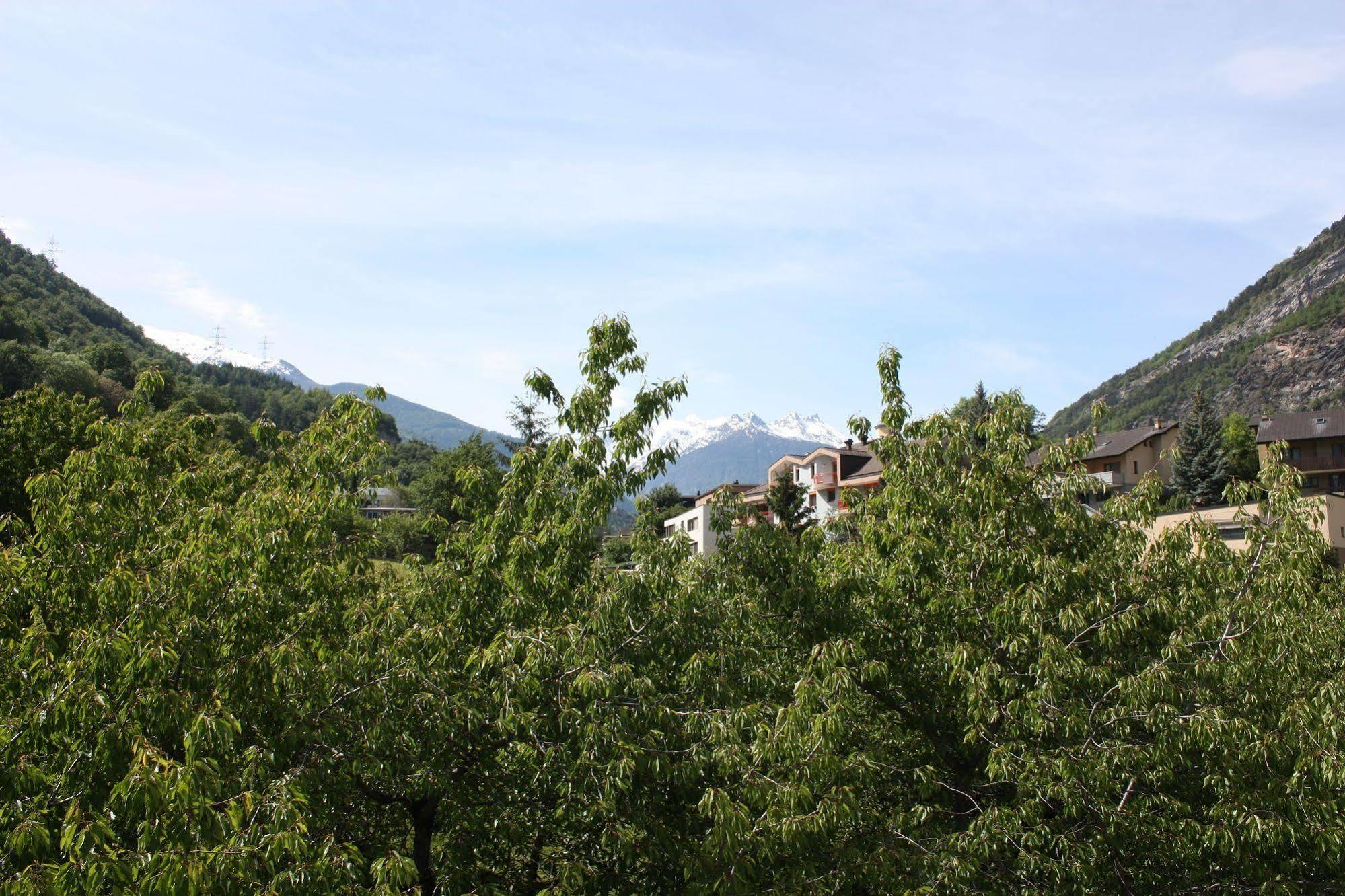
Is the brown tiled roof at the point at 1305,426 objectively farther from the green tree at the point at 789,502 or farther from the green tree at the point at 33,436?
the green tree at the point at 33,436

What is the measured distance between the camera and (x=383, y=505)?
128375 mm

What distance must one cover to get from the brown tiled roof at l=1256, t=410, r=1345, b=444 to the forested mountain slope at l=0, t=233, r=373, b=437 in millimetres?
73282

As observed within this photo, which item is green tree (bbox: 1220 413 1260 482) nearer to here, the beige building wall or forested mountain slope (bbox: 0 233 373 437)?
the beige building wall

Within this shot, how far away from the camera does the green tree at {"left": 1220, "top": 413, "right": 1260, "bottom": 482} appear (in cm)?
7288

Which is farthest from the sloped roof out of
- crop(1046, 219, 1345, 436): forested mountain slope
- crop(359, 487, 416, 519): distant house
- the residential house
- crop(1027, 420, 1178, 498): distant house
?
crop(1046, 219, 1345, 436): forested mountain slope

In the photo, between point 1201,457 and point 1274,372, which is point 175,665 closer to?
point 1201,457

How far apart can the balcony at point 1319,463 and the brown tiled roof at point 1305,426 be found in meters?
1.94

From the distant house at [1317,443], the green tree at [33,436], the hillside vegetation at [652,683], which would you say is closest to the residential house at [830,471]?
the distant house at [1317,443]

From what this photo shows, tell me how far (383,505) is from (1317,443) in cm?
Result: 11020

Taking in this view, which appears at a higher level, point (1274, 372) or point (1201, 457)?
point (1274, 372)

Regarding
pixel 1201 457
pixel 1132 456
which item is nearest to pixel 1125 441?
pixel 1132 456

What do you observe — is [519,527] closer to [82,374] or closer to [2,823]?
[2,823]

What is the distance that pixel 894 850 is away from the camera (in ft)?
27.3

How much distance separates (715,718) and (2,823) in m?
5.32
